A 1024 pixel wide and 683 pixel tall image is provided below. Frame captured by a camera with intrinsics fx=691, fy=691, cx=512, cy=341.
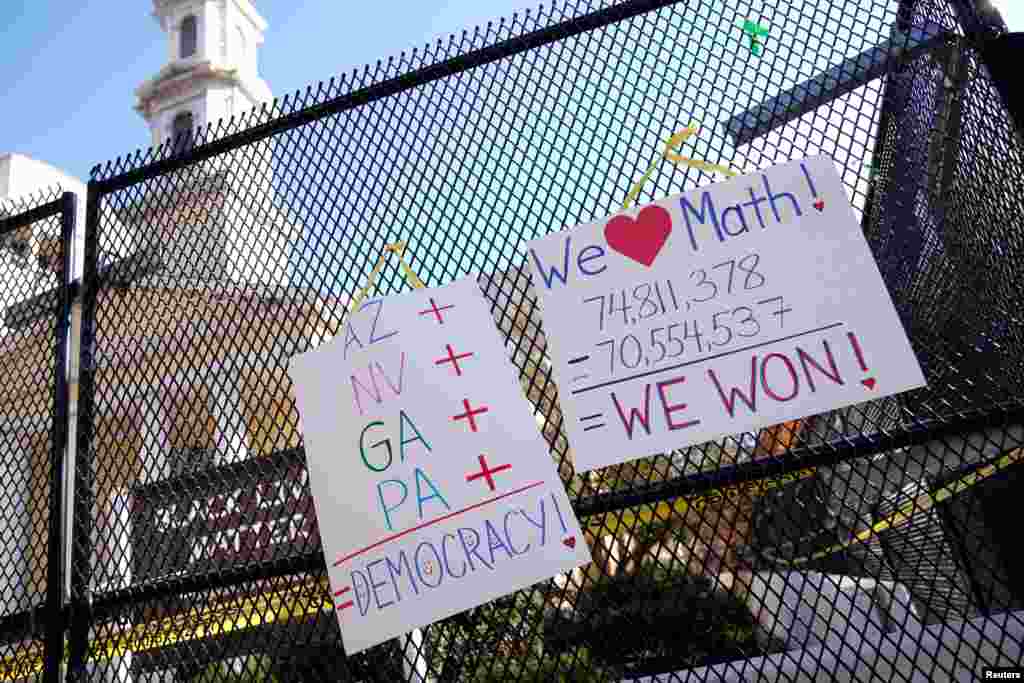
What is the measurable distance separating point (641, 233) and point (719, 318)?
252 mm

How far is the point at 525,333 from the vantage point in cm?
154

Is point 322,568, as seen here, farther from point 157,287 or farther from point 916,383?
point 916,383

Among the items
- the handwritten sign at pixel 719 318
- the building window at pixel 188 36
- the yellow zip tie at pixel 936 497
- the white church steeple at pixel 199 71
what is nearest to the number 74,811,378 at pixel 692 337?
the handwritten sign at pixel 719 318

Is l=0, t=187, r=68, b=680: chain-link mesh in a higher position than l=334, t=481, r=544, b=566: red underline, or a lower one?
higher

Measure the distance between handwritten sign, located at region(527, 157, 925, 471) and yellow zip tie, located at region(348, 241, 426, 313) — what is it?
343 mm

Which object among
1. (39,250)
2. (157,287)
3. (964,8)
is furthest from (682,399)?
(39,250)

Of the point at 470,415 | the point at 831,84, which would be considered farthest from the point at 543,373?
the point at 831,84

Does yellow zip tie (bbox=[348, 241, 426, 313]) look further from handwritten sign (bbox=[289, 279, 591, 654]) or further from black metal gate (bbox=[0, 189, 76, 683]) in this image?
black metal gate (bbox=[0, 189, 76, 683])

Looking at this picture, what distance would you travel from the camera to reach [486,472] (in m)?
1.42

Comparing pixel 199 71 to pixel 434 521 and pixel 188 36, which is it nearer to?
pixel 188 36

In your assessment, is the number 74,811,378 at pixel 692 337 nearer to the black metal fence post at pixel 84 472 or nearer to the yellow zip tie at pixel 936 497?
the yellow zip tie at pixel 936 497

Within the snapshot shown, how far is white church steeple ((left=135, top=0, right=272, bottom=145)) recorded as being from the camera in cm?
2420

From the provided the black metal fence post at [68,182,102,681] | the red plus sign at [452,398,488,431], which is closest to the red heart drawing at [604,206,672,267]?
the red plus sign at [452,398,488,431]

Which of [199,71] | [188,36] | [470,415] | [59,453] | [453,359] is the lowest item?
[470,415]
